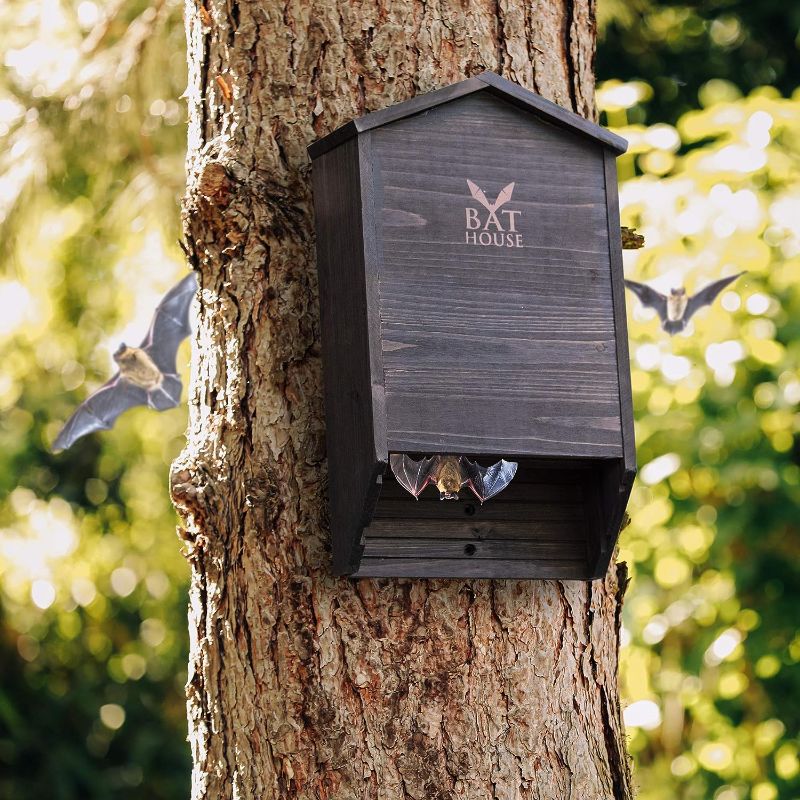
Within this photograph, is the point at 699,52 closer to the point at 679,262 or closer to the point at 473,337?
the point at 679,262

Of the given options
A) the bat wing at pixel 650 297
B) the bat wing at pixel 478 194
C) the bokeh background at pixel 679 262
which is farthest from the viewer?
the bokeh background at pixel 679 262

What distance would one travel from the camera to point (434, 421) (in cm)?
144

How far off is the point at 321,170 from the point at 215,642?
581mm

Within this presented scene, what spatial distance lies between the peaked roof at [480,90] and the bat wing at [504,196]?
0.34 feet

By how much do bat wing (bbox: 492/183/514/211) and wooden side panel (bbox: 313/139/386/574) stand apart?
187mm

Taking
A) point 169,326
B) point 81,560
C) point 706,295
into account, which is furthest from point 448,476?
point 81,560

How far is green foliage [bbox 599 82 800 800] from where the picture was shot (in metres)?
3.13

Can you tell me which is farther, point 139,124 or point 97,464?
point 97,464

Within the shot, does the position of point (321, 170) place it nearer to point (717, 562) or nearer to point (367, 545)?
point (367, 545)

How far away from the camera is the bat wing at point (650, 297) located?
7.66 feet

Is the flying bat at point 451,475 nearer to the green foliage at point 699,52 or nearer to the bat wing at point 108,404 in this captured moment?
the bat wing at point 108,404

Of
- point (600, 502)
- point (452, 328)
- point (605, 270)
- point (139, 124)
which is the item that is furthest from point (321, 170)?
point (139, 124)

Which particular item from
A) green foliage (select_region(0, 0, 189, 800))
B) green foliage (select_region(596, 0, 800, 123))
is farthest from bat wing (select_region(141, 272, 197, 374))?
green foliage (select_region(596, 0, 800, 123))

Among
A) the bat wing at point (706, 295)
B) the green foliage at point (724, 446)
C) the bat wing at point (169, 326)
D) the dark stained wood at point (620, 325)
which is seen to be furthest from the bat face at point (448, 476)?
the green foliage at point (724, 446)
